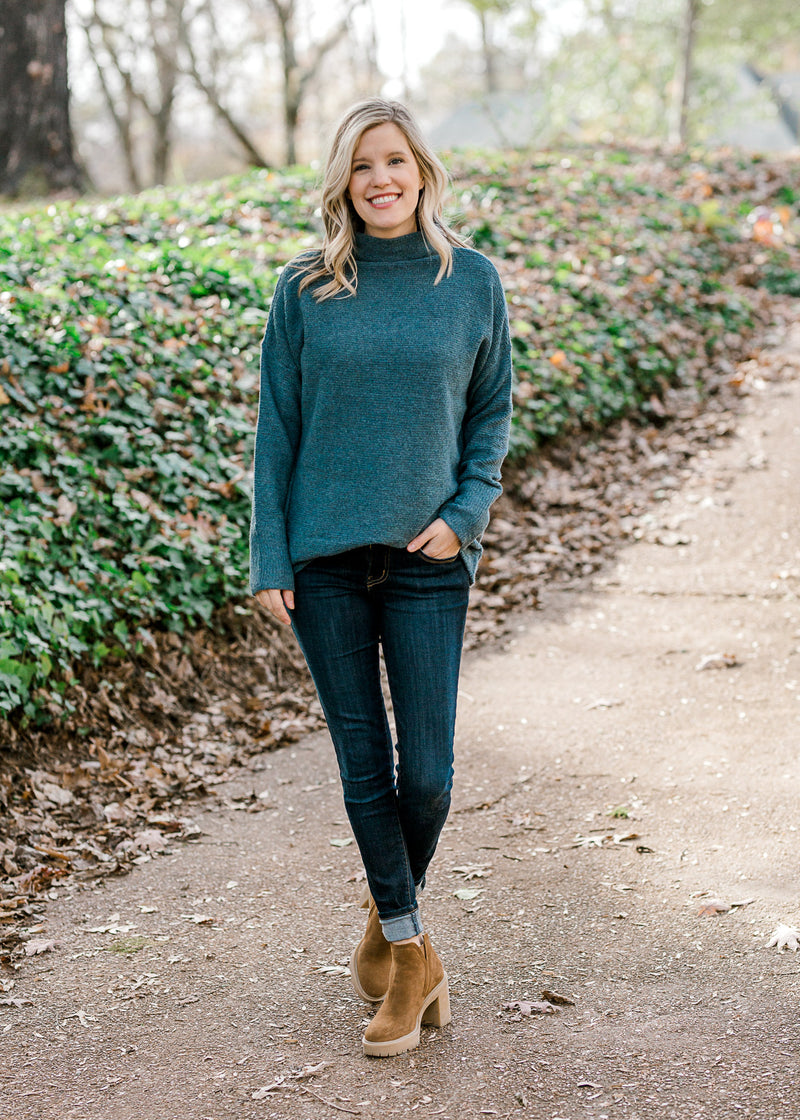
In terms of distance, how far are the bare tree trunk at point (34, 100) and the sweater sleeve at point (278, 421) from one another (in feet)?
30.8

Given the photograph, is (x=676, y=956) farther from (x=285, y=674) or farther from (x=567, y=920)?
(x=285, y=674)

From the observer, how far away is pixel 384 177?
256cm

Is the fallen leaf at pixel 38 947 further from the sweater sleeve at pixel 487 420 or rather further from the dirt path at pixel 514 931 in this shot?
the sweater sleeve at pixel 487 420

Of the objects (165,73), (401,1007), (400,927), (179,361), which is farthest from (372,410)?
(165,73)

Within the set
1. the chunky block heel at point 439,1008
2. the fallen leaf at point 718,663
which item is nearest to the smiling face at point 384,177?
the chunky block heel at point 439,1008

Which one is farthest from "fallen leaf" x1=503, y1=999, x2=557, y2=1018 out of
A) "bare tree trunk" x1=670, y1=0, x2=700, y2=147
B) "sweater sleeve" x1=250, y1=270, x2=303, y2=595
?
"bare tree trunk" x1=670, y1=0, x2=700, y2=147

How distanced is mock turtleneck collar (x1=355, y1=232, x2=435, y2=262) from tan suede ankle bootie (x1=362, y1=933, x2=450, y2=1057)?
1.76 m

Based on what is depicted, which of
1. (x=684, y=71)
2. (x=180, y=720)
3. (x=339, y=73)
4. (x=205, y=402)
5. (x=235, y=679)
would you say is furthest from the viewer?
(x=339, y=73)

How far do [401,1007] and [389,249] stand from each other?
1.94m

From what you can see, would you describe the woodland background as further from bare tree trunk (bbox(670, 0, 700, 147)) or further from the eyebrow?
bare tree trunk (bbox(670, 0, 700, 147))

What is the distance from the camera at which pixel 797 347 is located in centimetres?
992

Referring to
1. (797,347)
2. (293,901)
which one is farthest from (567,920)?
(797,347)

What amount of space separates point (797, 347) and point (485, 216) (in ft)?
10.7

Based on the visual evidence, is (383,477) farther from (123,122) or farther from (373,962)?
(123,122)
